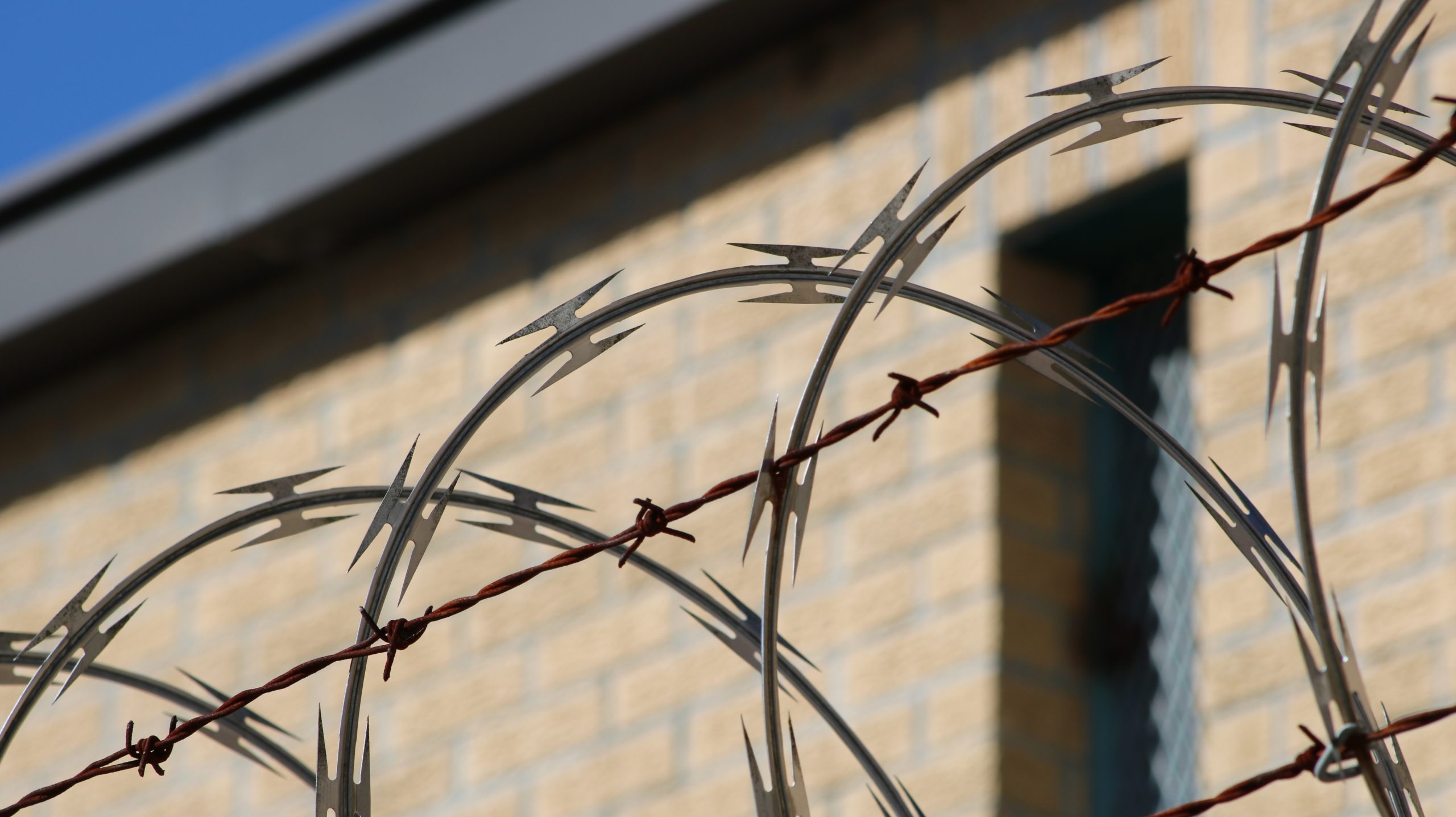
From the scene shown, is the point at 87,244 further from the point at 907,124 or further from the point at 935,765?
the point at 935,765

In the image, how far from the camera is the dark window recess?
427 centimetres

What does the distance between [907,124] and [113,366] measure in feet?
7.10

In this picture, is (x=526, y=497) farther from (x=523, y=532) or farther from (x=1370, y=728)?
(x=1370, y=728)

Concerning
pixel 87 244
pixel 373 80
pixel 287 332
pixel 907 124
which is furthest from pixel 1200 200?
pixel 87 244

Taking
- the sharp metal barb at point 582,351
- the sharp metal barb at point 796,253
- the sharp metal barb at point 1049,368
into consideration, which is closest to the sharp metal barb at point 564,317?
the sharp metal barb at point 582,351

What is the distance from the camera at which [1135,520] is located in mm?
4430

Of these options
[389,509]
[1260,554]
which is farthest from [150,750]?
[1260,554]

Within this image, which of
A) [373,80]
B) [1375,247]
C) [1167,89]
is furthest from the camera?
[373,80]

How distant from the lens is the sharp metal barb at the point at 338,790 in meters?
2.66

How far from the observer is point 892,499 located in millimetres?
4398

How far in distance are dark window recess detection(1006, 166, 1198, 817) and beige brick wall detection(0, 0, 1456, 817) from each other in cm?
8

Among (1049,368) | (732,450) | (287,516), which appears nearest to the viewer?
(1049,368)

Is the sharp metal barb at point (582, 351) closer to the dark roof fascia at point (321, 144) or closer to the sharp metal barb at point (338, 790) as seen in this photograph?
the sharp metal barb at point (338, 790)

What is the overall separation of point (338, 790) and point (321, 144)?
8.68 ft
